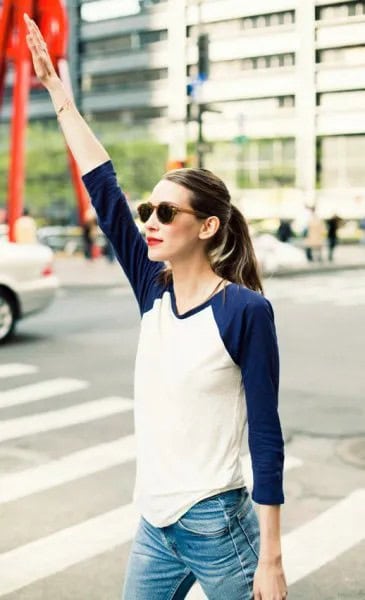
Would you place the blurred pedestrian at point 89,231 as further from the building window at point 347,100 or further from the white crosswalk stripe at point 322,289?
the building window at point 347,100

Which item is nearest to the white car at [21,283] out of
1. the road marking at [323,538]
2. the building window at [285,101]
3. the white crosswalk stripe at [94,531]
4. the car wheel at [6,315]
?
the car wheel at [6,315]

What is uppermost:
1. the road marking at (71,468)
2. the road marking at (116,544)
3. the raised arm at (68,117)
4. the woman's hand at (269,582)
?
the raised arm at (68,117)

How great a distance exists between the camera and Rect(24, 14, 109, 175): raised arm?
2789 mm

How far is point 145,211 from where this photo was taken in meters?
2.59

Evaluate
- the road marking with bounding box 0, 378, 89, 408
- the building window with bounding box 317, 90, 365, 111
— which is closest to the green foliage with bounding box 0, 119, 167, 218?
the building window with bounding box 317, 90, 365, 111

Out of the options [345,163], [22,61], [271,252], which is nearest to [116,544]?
[271,252]

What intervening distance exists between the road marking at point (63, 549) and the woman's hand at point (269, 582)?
7.68 ft

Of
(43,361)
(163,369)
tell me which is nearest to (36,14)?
(43,361)

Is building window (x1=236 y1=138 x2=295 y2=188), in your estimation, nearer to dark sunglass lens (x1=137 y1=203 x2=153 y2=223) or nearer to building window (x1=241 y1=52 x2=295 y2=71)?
building window (x1=241 y1=52 x2=295 y2=71)

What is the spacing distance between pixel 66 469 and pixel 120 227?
3.95 metres

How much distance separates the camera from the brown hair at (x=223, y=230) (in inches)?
99.5

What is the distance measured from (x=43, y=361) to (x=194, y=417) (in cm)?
861

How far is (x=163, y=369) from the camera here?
247 cm

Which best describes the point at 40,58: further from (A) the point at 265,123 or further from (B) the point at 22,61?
(A) the point at 265,123
